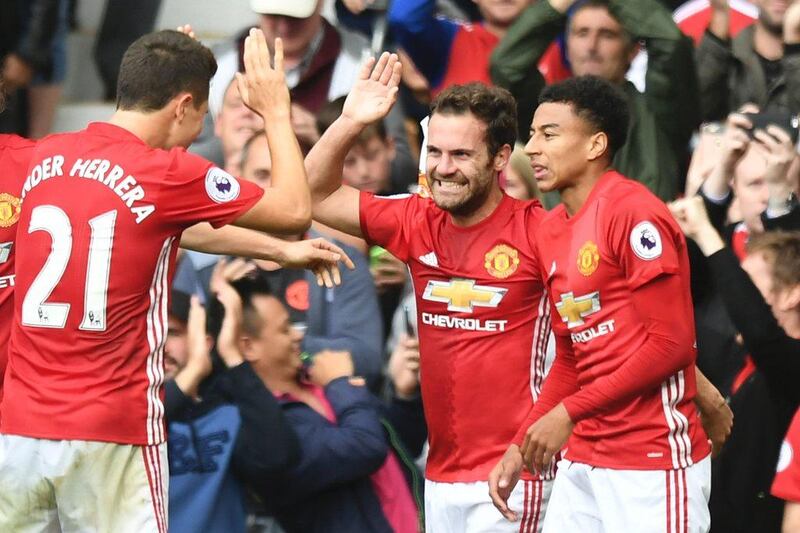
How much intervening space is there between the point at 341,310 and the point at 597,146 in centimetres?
169

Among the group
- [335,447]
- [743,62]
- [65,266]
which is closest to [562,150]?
[335,447]

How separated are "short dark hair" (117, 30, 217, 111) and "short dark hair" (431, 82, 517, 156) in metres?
0.87

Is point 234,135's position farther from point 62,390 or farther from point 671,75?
point 62,390

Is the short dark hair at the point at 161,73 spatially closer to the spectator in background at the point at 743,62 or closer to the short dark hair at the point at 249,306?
the short dark hair at the point at 249,306

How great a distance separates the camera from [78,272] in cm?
548

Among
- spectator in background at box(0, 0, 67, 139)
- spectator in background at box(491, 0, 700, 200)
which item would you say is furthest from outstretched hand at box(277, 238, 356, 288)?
spectator in background at box(0, 0, 67, 139)

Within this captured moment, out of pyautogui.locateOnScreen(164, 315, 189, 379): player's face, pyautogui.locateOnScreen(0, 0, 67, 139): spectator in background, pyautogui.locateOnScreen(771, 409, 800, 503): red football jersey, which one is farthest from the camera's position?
pyautogui.locateOnScreen(0, 0, 67, 139): spectator in background

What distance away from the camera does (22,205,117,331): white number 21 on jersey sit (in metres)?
5.47

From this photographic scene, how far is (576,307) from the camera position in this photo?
18.5 ft

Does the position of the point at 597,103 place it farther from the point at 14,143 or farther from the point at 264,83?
the point at 14,143

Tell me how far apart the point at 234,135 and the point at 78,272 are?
107 inches

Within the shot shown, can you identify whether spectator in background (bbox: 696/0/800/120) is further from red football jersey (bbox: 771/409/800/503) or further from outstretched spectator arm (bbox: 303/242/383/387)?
red football jersey (bbox: 771/409/800/503)

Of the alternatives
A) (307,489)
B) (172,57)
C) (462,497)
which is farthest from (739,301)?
(172,57)

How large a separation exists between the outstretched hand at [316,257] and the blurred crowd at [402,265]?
69 centimetres
